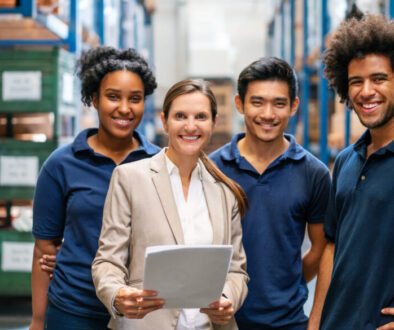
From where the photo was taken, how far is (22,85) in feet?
14.7

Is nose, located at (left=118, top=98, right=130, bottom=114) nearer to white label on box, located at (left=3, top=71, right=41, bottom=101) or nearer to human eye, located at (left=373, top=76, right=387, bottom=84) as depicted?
human eye, located at (left=373, top=76, right=387, bottom=84)

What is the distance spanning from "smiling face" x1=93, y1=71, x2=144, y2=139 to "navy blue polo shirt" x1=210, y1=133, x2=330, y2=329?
1.59 feet

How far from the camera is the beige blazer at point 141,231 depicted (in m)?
1.86

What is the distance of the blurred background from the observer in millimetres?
4426

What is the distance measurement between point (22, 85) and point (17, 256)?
1431 mm

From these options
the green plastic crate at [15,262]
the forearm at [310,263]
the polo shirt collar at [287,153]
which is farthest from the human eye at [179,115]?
the green plastic crate at [15,262]

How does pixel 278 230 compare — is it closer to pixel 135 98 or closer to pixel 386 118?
pixel 386 118

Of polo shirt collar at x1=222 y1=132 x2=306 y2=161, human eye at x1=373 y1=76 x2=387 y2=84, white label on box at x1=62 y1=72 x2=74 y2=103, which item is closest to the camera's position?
human eye at x1=373 y1=76 x2=387 y2=84

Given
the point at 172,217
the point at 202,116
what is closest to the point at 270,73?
the point at 202,116

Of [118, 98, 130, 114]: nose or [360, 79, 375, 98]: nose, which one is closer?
[360, 79, 375, 98]: nose

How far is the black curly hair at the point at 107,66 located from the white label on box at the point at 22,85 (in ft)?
6.94

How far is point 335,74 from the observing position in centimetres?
241

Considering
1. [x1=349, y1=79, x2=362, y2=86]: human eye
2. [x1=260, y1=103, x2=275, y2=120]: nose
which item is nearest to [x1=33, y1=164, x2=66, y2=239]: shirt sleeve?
[x1=260, y1=103, x2=275, y2=120]: nose

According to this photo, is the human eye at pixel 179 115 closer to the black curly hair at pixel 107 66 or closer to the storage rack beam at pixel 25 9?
the black curly hair at pixel 107 66
